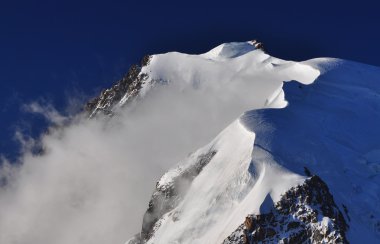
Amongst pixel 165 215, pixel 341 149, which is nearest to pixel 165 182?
pixel 165 215

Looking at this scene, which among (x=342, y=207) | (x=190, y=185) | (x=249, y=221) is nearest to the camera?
(x=249, y=221)

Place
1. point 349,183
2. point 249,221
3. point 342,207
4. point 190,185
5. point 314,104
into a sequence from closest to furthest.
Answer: point 249,221, point 342,207, point 349,183, point 190,185, point 314,104

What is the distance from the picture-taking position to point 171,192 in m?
166

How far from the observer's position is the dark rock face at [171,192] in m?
164

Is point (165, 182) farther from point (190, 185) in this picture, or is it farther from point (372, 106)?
point (372, 106)

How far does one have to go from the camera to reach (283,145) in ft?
509

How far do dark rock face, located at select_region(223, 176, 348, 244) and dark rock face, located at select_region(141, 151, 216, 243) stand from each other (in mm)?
29943

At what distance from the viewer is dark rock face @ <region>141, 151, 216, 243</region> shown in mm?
164375

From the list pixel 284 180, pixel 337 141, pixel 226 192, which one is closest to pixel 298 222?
pixel 284 180

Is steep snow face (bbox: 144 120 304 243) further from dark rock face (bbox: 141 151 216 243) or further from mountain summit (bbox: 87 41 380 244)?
dark rock face (bbox: 141 151 216 243)

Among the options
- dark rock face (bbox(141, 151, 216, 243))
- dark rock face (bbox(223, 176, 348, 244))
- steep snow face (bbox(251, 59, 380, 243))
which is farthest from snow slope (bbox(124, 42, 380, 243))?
dark rock face (bbox(223, 176, 348, 244))

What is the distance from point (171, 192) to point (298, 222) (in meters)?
37.9

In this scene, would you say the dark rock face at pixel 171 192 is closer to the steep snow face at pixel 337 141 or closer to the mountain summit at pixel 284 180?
the mountain summit at pixel 284 180

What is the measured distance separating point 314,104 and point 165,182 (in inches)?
1323
